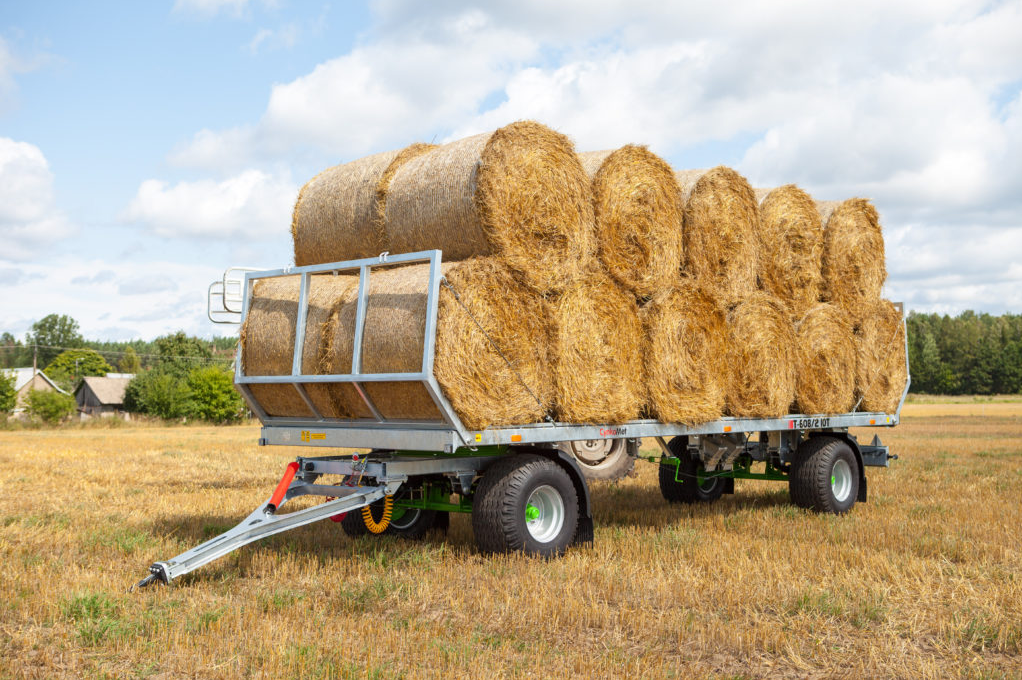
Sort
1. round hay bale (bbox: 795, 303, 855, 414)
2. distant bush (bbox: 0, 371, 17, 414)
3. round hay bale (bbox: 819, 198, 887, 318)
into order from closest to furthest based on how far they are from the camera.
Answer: round hay bale (bbox: 795, 303, 855, 414) → round hay bale (bbox: 819, 198, 887, 318) → distant bush (bbox: 0, 371, 17, 414)

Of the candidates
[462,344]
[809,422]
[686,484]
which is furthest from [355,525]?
[809,422]

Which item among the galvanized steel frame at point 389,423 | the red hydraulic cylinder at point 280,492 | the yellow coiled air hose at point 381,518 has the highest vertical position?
the galvanized steel frame at point 389,423

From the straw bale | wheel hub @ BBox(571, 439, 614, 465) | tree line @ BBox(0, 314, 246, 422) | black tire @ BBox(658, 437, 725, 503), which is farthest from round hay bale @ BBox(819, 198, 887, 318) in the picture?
tree line @ BBox(0, 314, 246, 422)

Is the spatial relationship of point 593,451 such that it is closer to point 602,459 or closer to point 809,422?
point 602,459

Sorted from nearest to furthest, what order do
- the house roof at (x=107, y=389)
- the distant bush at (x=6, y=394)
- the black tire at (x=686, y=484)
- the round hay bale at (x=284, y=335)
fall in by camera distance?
the round hay bale at (x=284, y=335) → the black tire at (x=686, y=484) → the distant bush at (x=6, y=394) → the house roof at (x=107, y=389)

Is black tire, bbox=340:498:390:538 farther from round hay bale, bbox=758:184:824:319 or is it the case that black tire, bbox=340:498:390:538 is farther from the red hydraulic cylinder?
round hay bale, bbox=758:184:824:319

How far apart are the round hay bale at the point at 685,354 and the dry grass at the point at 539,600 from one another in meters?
1.28

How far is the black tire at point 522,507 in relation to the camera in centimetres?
788

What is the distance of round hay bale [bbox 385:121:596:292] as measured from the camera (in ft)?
25.7

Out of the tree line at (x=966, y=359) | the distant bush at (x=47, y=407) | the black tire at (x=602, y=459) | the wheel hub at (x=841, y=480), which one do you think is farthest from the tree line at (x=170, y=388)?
the tree line at (x=966, y=359)

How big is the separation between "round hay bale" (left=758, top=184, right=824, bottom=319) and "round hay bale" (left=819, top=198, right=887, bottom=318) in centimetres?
21

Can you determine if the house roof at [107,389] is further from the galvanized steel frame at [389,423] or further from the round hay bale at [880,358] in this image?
the round hay bale at [880,358]

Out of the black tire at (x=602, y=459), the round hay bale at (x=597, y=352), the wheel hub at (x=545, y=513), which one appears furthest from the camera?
the black tire at (x=602, y=459)

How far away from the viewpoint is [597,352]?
8461 millimetres
